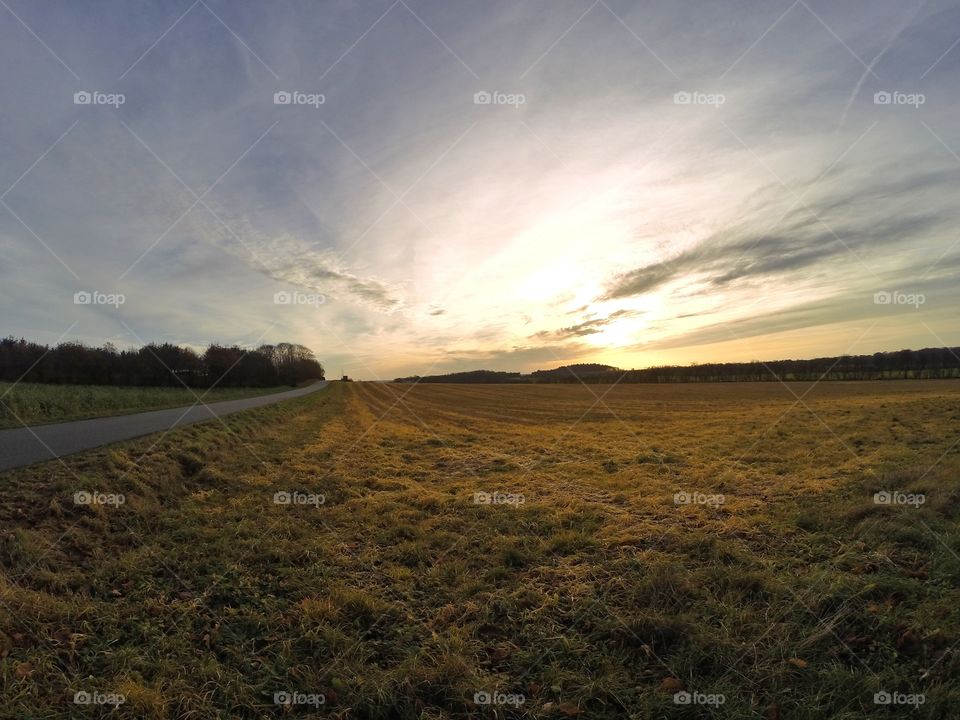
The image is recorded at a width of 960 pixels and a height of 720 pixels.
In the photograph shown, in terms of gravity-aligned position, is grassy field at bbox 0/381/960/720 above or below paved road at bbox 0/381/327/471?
below

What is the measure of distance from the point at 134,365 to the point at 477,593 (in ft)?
226

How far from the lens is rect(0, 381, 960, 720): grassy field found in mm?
4246

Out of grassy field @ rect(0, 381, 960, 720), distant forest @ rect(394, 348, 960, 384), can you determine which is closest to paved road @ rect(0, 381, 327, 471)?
grassy field @ rect(0, 381, 960, 720)

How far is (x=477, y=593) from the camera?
6.21 meters

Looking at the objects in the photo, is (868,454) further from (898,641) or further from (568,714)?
(568,714)

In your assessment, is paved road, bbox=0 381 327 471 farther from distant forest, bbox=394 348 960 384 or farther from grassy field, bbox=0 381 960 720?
distant forest, bbox=394 348 960 384

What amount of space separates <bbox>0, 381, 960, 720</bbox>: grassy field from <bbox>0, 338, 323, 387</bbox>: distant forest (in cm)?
5537

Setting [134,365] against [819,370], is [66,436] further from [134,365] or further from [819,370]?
[819,370]

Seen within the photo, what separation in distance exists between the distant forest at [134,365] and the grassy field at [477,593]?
55374mm

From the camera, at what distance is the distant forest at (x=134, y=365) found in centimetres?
5212

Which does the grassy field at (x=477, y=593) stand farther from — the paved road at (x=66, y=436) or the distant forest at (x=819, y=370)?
the distant forest at (x=819, y=370)

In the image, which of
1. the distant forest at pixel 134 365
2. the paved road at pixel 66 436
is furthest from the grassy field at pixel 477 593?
the distant forest at pixel 134 365

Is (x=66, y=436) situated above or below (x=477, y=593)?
above

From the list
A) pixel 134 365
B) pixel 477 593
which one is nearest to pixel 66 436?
pixel 477 593
